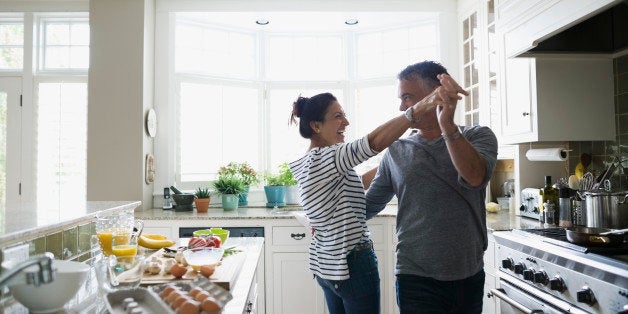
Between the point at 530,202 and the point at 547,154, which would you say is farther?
the point at 530,202

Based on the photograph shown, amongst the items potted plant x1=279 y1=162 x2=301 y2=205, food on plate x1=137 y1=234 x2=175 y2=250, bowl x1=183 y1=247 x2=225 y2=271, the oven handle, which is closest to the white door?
potted plant x1=279 y1=162 x2=301 y2=205

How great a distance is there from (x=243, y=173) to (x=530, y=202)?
2270 millimetres

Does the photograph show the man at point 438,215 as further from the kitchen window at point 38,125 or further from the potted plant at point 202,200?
the kitchen window at point 38,125

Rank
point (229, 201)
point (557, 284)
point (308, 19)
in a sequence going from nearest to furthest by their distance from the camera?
point (557, 284) < point (229, 201) < point (308, 19)

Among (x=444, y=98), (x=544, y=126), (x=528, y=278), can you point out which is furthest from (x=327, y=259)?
(x=544, y=126)

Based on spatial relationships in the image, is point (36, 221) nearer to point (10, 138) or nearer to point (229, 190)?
point (229, 190)

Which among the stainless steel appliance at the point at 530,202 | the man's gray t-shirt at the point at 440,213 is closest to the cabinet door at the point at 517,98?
the stainless steel appliance at the point at 530,202

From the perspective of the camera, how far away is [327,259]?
1.51 m

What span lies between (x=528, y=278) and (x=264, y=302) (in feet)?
6.29

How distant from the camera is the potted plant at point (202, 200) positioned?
3.54m

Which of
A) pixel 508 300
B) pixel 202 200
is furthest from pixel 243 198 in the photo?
pixel 508 300

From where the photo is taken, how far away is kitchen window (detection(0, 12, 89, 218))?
12.6 ft

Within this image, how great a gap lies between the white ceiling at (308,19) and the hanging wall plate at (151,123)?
0.96 meters

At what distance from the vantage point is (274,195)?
378 cm
